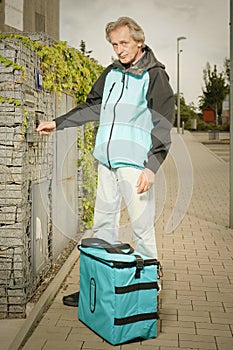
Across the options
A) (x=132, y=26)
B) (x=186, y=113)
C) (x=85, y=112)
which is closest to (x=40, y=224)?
(x=85, y=112)

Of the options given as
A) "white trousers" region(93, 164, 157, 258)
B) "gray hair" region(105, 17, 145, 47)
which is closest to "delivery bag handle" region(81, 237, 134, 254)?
"white trousers" region(93, 164, 157, 258)

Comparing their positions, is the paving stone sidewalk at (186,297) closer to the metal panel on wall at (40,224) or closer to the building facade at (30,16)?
the metal panel on wall at (40,224)

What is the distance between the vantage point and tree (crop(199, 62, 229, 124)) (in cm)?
5312

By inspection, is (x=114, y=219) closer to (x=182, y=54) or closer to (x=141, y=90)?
(x=141, y=90)

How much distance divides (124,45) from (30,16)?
616cm

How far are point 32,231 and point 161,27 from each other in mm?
7090

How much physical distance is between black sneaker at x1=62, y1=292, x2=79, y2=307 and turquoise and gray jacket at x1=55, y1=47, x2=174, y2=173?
39.4 inches

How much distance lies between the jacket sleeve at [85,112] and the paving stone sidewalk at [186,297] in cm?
120

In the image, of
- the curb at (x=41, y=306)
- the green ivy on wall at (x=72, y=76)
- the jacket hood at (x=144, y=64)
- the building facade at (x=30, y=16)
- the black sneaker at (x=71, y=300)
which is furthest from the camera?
the building facade at (x=30, y=16)

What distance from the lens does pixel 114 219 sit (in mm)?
3791

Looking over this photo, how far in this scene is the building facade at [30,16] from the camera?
7891 millimetres

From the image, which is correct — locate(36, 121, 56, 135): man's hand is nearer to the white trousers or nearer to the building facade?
the white trousers

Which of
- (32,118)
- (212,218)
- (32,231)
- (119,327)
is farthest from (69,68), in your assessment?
(212,218)

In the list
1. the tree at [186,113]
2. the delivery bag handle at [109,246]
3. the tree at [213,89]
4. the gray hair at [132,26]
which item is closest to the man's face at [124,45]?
the gray hair at [132,26]
